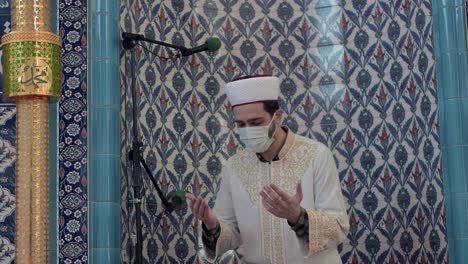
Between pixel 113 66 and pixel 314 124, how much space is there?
186 centimetres

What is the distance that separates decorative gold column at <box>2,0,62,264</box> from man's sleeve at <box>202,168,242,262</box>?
7.63 ft

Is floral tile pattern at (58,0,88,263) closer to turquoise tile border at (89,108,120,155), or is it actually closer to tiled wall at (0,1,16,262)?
turquoise tile border at (89,108,120,155)

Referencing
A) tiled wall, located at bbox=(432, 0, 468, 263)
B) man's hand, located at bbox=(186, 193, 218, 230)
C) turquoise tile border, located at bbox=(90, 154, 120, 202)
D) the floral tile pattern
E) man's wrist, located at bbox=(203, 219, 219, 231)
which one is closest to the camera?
man's hand, located at bbox=(186, 193, 218, 230)

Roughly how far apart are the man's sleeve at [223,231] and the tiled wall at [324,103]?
3.29ft

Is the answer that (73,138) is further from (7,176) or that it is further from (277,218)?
(277,218)

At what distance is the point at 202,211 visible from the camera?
492 cm

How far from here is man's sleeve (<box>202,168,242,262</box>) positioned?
206 inches

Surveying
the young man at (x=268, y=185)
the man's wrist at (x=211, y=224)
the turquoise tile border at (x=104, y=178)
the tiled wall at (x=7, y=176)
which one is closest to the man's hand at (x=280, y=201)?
the young man at (x=268, y=185)

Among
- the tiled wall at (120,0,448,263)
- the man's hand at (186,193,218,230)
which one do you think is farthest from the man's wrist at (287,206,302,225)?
the tiled wall at (120,0,448,263)

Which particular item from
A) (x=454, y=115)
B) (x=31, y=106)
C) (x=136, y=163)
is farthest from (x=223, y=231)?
(x=31, y=106)

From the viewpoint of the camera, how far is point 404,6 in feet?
22.6

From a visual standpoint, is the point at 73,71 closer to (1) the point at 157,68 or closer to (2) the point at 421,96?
(1) the point at 157,68

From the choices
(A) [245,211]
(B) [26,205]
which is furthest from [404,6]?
(B) [26,205]

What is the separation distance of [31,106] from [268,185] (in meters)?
2.49
